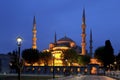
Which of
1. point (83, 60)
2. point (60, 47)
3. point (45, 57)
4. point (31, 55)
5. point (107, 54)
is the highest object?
point (60, 47)

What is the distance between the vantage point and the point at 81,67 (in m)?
137

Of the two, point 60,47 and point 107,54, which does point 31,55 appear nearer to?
point 107,54

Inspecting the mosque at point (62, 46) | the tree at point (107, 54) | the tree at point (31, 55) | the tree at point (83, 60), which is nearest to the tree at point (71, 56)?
the tree at point (83, 60)

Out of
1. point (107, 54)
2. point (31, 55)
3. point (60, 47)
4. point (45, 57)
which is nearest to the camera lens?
point (107, 54)

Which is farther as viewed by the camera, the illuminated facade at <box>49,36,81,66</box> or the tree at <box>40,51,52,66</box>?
the illuminated facade at <box>49,36,81,66</box>

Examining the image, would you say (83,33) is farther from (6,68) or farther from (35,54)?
(6,68)

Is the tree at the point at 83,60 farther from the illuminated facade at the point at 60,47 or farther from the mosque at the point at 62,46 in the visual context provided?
the illuminated facade at the point at 60,47

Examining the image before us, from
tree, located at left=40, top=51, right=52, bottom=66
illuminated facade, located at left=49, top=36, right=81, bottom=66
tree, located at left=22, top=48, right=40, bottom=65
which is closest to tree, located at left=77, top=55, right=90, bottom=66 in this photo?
tree, located at left=40, top=51, right=52, bottom=66

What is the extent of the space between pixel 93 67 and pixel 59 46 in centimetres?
4642

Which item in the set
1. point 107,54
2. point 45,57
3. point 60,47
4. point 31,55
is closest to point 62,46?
point 60,47

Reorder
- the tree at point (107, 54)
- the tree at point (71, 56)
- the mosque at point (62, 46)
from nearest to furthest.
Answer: the tree at point (107, 54) < the tree at point (71, 56) < the mosque at point (62, 46)

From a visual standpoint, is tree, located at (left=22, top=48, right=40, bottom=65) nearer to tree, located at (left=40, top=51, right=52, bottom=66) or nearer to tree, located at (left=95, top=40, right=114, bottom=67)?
tree, located at (left=40, top=51, right=52, bottom=66)

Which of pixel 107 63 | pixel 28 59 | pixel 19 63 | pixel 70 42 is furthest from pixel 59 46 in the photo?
pixel 19 63

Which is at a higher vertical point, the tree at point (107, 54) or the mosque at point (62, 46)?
the mosque at point (62, 46)
